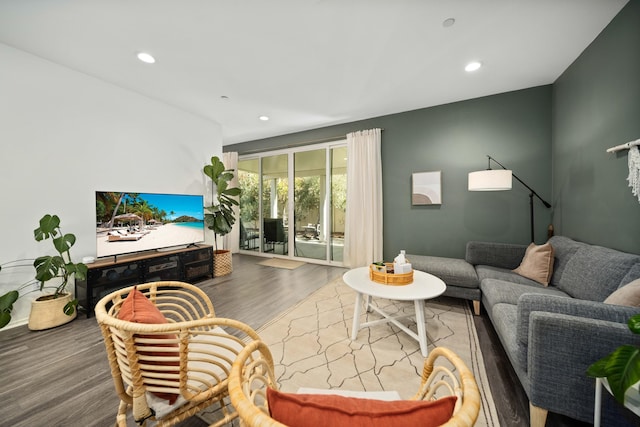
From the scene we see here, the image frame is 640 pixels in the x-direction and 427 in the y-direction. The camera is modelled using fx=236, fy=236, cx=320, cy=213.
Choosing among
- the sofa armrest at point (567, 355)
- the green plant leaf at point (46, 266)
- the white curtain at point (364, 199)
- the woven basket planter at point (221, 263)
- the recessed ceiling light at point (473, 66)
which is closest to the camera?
the sofa armrest at point (567, 355)

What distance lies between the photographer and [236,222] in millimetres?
5715

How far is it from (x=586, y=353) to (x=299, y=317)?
2067 mm

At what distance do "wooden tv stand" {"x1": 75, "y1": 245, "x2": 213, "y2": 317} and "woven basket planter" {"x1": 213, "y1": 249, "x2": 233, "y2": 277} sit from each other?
0.36ft

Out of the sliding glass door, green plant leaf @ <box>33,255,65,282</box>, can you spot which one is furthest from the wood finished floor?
the sliding glass door

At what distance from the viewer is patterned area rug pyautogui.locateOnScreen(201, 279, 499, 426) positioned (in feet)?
5.19

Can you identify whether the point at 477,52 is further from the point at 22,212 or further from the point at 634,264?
the point at 22,212

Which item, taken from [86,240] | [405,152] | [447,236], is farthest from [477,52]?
[86,240]

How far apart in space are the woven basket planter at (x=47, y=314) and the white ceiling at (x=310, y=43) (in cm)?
251

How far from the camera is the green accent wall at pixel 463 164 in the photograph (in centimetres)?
315

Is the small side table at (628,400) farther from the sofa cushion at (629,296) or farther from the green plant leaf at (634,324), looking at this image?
the sofa cushion at (629,296)

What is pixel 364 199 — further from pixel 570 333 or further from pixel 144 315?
pixel 144 315

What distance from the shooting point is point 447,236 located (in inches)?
144

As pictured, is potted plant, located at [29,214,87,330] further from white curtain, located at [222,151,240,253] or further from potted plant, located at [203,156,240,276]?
white curtain, located at [222,151,240,253]

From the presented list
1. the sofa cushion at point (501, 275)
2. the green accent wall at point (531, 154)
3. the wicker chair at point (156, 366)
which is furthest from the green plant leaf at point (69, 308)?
the sofa cushion at point (501, 275)
